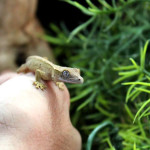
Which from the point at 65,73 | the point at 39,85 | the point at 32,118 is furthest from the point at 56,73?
the point at 32,118

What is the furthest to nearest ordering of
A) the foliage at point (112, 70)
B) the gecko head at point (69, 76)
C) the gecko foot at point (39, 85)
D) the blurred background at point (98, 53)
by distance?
the foliage at point (112, 70) < the blurred background at point (98, 53) < the gecko head at point (69, 76) < the gecko foot at point (39, 85)

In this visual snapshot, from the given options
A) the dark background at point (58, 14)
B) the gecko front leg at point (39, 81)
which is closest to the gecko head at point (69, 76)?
the gecko front leg at point (39, 81)

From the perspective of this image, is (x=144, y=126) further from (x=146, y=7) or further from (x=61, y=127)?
(x=146, y=7)

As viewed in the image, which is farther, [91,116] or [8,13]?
[8,13]

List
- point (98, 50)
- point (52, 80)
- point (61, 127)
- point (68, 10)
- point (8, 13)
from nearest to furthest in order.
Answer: point (61, 127) < point (52, 80) < point (98, 50) < point (8, 13) < point (68, 10)

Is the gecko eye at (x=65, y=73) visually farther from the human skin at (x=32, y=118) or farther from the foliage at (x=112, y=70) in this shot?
the foliage at (x=112, y=70)

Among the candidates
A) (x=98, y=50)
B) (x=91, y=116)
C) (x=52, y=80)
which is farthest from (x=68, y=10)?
(x=52, y=80)
